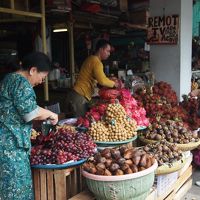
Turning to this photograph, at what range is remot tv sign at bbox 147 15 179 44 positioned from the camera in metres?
5.82

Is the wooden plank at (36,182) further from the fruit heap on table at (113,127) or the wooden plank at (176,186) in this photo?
the wooden plank at (176,186)

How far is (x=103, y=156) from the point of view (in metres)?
2.89

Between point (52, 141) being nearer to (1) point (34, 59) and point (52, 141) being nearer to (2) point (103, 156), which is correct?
(2) point (103, 156)

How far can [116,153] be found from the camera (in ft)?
9.51

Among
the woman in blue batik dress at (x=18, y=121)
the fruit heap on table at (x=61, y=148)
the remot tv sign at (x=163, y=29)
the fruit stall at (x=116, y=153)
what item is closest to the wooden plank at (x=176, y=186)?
the fruit stall at (x=116, y=153)

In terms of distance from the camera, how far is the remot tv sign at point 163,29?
19.1 feet

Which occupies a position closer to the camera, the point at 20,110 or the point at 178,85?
the point at 20,110

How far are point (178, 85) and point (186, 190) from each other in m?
2.20

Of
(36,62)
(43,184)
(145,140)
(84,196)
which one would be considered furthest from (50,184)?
(145,140)

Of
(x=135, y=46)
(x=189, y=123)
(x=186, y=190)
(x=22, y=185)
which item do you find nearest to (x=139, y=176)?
(x=22, y=185)

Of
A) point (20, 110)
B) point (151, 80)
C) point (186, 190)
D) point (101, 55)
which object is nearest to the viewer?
point (20, 110)

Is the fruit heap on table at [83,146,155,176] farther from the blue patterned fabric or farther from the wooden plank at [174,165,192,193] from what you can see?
the wooden plank at [174,165,192,193]

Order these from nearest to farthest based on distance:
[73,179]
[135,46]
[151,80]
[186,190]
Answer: [73,179]
[186,190]
[151,80]
[135,46]

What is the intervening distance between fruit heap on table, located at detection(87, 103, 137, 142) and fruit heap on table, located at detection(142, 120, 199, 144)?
17.2 inches
